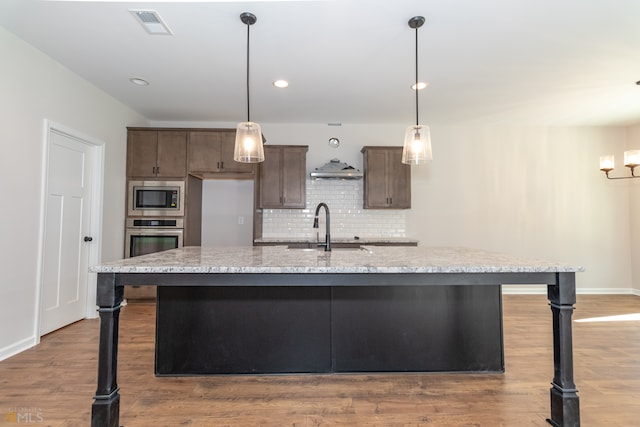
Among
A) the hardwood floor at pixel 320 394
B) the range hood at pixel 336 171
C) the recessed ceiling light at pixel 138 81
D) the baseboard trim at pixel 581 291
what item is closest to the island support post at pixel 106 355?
the hardwood floor at pixel 320 394

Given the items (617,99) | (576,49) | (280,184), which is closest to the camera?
(576,49)

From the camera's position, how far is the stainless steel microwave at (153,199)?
418 cm

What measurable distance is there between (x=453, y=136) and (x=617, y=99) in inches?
74.3

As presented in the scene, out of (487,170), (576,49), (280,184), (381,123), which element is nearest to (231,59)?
(280,184)

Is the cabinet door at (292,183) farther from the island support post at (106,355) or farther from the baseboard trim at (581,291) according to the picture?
the baseboard trim at (581,291)

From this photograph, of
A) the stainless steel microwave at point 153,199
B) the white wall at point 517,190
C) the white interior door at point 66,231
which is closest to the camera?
the white interior door at point 66,231

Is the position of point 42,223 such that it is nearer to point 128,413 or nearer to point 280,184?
point 128,413

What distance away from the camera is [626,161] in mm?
4426

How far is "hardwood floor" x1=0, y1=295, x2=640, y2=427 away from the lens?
180 centimetres

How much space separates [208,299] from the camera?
2199mm

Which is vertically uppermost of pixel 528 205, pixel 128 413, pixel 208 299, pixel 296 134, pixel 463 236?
pixel 296 134

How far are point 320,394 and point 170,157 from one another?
3.50 m

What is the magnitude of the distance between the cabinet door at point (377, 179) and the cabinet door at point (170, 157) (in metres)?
2.50

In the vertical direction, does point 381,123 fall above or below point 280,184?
above
